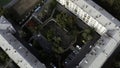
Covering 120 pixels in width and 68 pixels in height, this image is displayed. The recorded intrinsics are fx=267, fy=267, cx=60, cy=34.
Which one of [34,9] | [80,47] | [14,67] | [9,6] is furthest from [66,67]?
[9,6]

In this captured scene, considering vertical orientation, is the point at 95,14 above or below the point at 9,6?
above

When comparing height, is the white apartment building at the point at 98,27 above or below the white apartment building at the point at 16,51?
above

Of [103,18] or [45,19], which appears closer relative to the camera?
[103,18]

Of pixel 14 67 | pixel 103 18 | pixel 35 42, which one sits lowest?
pixel 14 67

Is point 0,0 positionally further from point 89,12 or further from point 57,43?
point 89,12
